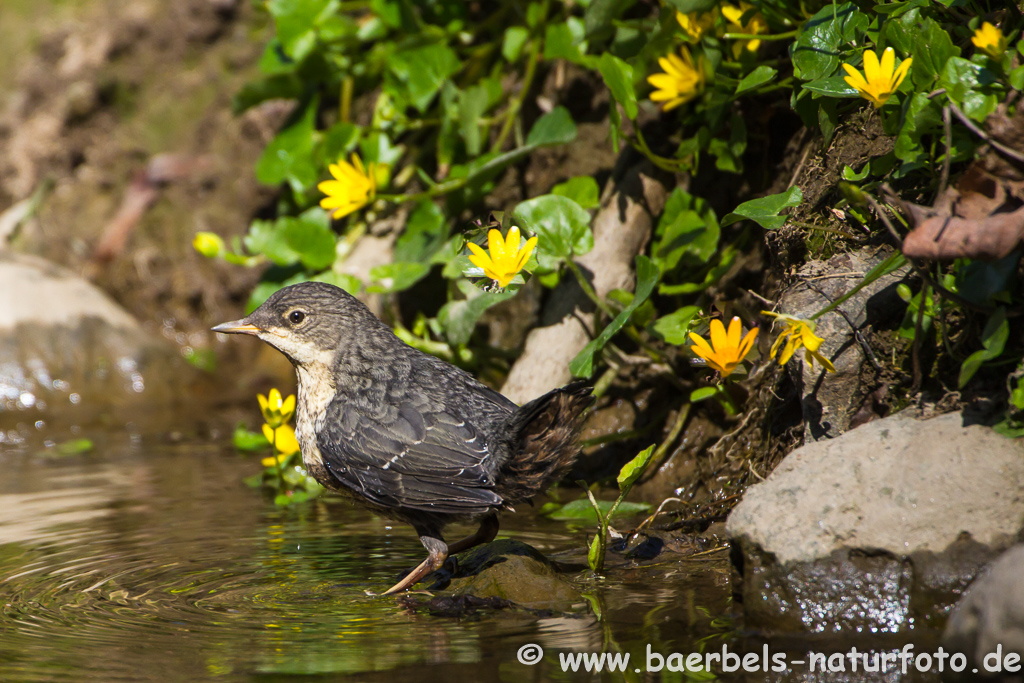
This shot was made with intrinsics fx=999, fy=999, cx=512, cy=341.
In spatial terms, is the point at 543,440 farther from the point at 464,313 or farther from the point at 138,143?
the point at 138,143

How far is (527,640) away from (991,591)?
141cm

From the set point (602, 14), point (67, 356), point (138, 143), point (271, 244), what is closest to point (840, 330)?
point (602, 14)

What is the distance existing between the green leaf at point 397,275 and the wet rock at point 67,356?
9.07 ft

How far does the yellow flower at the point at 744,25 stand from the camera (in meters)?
4.80

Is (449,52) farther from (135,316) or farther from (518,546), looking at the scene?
(135,316)

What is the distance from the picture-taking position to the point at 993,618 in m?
2.60

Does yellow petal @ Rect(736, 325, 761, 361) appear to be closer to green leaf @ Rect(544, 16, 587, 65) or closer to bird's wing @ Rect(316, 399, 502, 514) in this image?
bird's wing @ Rect(316, 399, 502, 514)

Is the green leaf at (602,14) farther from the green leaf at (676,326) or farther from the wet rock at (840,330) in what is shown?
the wet rock at (840,330)

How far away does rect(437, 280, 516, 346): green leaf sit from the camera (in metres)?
5.37

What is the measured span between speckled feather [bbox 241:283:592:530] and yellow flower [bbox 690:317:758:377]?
20.2 inches

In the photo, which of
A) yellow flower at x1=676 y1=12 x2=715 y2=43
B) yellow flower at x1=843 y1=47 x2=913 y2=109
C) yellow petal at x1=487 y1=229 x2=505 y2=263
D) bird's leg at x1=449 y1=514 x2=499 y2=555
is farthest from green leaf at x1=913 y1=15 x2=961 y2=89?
bird's leg at x1=449 y1=514 x2=499 y2=555

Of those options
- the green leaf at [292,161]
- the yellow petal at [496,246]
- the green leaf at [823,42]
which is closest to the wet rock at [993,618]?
the yellow petal at [496,246]

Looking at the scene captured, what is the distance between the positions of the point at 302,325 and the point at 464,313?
116 cm

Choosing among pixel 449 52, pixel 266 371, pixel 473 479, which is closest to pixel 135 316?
pixel 266 371
